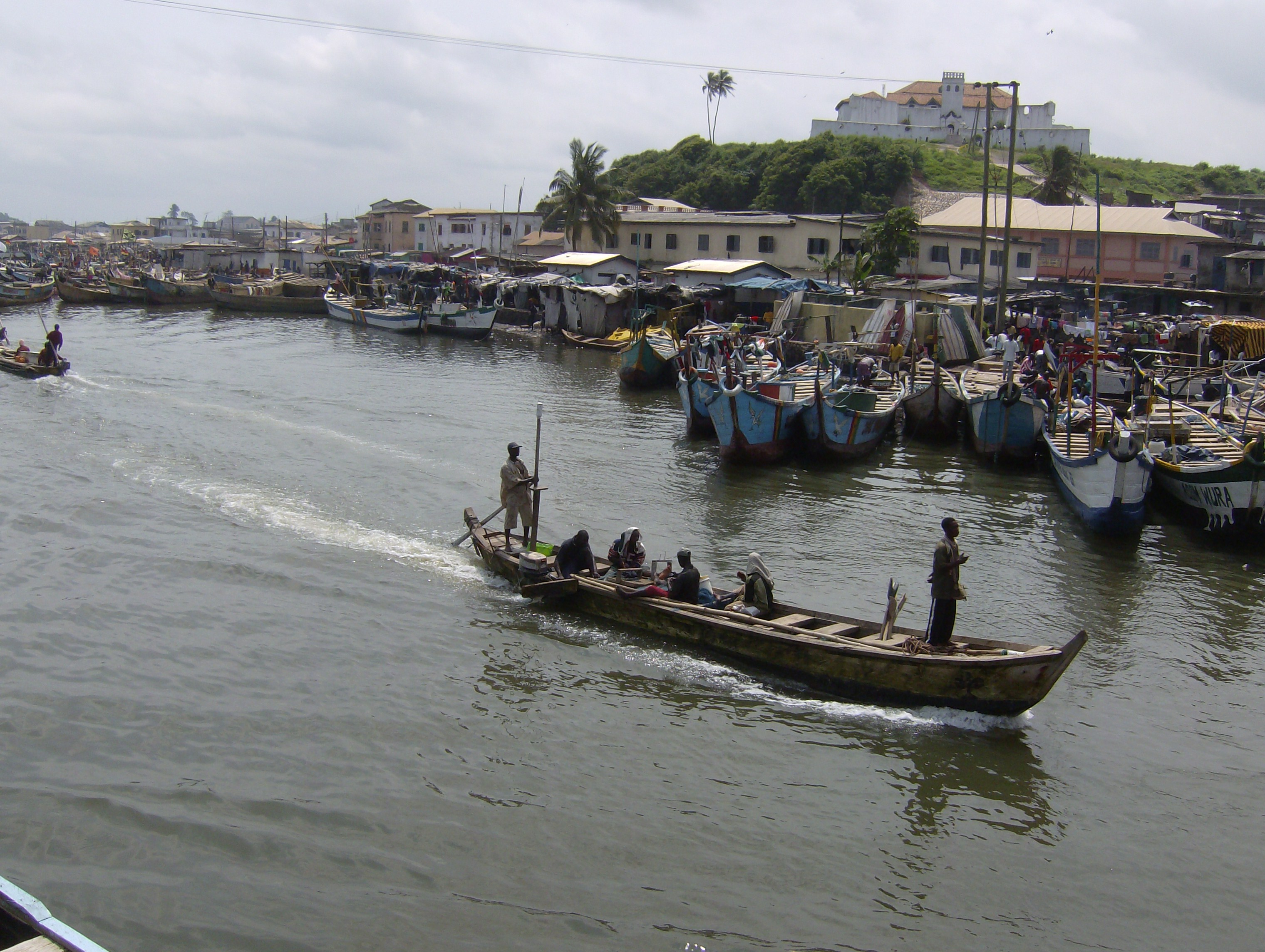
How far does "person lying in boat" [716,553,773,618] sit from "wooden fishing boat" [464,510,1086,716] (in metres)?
0.17

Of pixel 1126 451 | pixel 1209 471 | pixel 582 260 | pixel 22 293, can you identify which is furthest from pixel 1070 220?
pixel 22 293

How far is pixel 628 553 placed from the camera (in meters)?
12.8

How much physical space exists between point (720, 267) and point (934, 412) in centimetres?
2213

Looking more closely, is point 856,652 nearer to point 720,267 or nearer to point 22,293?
point 720,267

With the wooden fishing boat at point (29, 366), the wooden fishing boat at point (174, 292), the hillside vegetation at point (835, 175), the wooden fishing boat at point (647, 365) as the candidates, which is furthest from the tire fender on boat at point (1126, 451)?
the wooden fishing boat at point (174, 292)

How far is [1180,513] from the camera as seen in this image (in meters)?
18.0

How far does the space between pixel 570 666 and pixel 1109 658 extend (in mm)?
6769

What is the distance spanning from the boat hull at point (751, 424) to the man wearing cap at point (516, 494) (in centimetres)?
825

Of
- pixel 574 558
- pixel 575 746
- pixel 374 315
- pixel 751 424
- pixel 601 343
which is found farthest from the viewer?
pixel 374 315

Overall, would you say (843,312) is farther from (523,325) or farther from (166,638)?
(166,638)

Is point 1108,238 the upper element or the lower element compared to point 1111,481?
upper

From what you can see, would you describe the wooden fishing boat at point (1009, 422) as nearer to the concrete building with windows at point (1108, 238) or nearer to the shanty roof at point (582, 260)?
the concrete building with windows at point (1108, 238)

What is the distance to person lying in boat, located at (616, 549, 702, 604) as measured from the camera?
11680 millimetres

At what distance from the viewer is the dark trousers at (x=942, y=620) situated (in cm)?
1002
